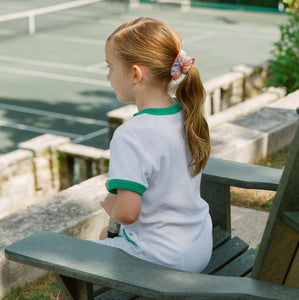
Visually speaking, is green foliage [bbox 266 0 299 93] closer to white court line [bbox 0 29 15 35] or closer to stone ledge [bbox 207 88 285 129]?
stone ledge [bbox 207 88 285 129]

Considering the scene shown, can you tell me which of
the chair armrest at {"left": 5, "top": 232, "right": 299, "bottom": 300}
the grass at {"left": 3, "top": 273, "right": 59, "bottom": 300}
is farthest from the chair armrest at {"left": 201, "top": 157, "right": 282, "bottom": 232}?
the grass at {"left": 3, "top": 273, "right": 59, "bottom": 300}

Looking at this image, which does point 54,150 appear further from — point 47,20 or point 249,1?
Answer: point 249,1

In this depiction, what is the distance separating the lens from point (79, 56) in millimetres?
19781

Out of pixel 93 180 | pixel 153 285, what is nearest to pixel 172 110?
pixel 153 285

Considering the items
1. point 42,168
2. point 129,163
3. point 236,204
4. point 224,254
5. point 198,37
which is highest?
point 129,163

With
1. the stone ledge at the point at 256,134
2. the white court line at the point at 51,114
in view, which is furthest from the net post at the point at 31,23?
the stone ledge at the point at 256,134

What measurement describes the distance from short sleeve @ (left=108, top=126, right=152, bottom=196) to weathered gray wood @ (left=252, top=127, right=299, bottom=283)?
42 cm

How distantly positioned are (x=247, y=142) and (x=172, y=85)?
2.89 meters

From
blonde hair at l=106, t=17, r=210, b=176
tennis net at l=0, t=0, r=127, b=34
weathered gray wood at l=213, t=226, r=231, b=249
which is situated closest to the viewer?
blonde hair at l=106, t=17, r=210, b=176

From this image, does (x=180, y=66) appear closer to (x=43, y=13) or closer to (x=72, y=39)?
(x=72, y=39)

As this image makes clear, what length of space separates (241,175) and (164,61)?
2.20 feet

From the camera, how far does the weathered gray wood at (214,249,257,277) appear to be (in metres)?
2.49

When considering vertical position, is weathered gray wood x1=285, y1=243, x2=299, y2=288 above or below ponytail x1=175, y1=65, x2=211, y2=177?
below

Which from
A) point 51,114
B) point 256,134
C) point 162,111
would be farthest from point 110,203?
point 51,114
